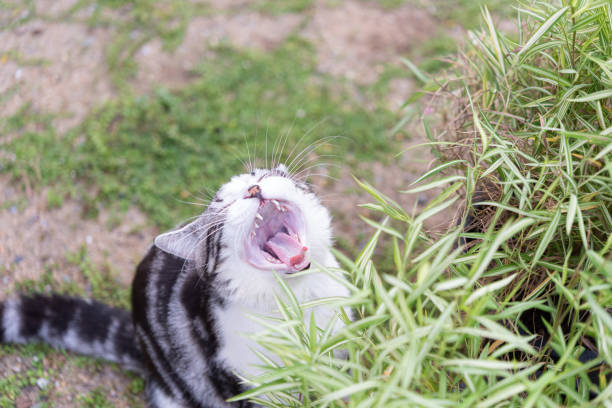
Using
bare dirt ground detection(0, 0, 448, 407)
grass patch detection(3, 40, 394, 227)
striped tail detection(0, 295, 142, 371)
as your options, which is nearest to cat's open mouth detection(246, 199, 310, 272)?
bare dirt ground detection(0, 0, 448, 407)

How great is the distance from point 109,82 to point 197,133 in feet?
2.96

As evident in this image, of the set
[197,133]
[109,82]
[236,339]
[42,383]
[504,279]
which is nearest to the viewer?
[504,279]

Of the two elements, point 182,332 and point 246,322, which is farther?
point 182,332

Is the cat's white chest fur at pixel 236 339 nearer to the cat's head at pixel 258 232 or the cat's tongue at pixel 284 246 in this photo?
the cat's head at pixel 258 232

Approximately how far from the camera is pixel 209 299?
2.19 m

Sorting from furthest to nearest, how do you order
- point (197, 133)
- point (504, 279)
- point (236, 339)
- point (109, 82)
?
point (109, 82)
point (197, 133)
point (236, 339)
point (504, 279)

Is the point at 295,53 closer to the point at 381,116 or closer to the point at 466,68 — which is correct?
the point at 381,116

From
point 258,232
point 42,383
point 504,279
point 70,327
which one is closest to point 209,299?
point 258,232

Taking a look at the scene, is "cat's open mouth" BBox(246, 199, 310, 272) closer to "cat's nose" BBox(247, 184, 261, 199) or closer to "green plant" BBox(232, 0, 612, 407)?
"cat's nose" BBox(247, 184, 261, 199)

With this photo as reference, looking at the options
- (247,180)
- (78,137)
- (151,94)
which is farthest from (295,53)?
(247,180)

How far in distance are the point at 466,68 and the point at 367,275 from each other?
1.43 meters

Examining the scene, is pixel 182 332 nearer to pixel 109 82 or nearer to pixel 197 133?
pixel 197 133

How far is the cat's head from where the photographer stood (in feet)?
6.75

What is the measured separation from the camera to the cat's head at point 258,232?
2.06 m
